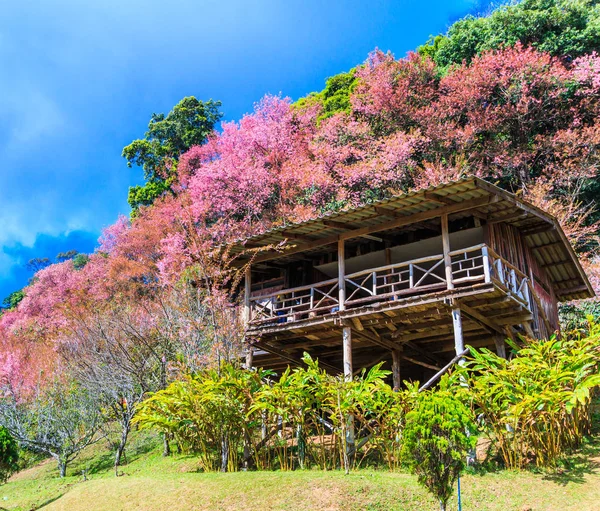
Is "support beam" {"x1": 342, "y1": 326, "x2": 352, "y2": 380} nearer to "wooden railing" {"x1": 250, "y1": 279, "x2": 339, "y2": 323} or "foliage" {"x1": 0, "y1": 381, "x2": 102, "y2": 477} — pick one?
"wooden railing" {"x1": 250, "y1": 279, "x2": 339, "y2": 323}

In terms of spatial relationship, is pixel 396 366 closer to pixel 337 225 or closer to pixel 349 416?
pixel 337 225

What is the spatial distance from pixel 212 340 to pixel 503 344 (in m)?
6.51

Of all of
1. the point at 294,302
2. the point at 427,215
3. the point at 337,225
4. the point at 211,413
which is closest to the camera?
the point at 211,413

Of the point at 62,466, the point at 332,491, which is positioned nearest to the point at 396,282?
the point at 332,491

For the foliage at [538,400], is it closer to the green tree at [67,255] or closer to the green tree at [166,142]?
the green tree at [166,142]

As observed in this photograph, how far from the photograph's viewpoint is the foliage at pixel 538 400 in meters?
8.09

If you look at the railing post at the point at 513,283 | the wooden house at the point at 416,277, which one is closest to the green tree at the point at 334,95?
the wooden house at the point at 416,277

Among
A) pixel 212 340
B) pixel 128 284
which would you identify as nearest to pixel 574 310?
pixel 212 340

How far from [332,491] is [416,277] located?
740cm

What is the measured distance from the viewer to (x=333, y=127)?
2806 cm

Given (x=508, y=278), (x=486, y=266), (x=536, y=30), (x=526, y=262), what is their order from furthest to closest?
1. (x=536, y=30)
2. (x=526, y=262)
3. (x=508, y=278)
4. (x=486, y=266)

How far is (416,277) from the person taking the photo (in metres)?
14.3

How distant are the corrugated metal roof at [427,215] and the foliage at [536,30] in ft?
54.2

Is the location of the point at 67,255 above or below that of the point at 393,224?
above
